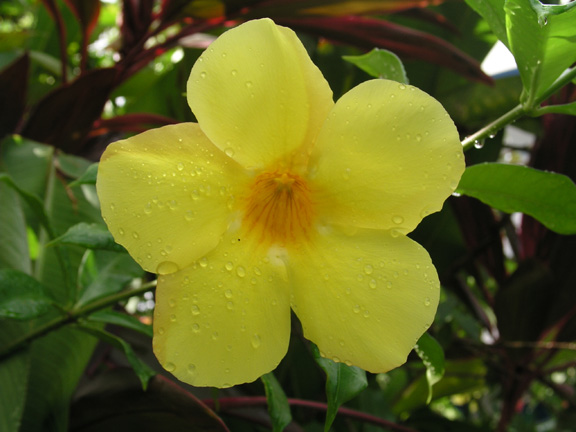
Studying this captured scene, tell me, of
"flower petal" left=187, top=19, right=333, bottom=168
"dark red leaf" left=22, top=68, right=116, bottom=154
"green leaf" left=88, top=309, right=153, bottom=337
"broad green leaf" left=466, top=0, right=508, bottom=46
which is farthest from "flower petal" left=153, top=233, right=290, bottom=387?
"dark red leaf" left=22, top=68, right=116, bottom=154

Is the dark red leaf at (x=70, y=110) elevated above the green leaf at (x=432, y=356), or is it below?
above

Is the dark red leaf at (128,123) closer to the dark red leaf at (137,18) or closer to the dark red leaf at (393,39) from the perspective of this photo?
the dark red leaf at (137,18)

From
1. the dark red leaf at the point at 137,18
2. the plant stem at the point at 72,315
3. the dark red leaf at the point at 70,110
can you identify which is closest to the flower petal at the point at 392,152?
the plant stem at the point at 72,315

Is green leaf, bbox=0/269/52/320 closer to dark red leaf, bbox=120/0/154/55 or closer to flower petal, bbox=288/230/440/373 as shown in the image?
flower petal, bbox=288/230/440/373

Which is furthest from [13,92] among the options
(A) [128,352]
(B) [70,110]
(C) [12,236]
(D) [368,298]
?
(D) [368,298]

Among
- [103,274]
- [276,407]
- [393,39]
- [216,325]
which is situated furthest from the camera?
[393,39]

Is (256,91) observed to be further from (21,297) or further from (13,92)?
(13,92)
